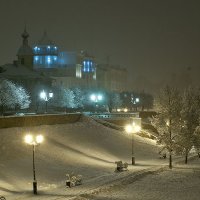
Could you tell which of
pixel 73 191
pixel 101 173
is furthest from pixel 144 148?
pixel 73 191

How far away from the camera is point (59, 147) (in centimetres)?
5197

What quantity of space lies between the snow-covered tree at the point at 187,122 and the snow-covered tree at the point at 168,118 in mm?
694

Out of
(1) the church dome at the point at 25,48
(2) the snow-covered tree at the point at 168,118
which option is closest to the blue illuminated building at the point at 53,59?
(1) the church dome at the point at 25,48

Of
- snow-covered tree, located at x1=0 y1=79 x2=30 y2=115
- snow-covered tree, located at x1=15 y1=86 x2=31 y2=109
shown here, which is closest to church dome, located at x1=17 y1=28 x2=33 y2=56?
snow-covered tree, located at x1=15 y1=86 x2=31 y2=109

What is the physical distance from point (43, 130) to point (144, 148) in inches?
447

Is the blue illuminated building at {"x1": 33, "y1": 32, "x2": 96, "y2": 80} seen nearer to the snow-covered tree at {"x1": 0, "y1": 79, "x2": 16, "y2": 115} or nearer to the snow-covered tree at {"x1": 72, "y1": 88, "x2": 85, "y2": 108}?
the snow-covered tree at {"x1": 72, "y1": 88, "x2": 85, "y2": 108}

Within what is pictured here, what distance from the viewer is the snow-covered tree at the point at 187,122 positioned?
5084 cm

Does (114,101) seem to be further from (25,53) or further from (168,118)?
(168,118)

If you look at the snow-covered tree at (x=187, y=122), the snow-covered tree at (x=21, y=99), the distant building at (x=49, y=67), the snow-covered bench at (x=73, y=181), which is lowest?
the snow-covered bench at (x=73, y=181)

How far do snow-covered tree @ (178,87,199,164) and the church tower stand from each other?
60495 mm

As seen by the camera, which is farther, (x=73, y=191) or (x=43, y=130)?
(x=43, y=130)

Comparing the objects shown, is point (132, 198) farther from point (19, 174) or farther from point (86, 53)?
point (86, 53)

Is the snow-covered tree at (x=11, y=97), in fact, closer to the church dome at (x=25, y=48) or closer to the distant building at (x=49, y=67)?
the distant building at (x=49, y=67)

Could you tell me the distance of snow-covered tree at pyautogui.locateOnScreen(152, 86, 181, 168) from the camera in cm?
5012
